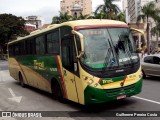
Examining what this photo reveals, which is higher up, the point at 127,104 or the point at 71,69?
the point at 71,69

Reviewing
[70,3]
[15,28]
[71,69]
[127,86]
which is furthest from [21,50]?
[70,3]

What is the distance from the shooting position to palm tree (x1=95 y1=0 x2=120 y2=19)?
5350cm

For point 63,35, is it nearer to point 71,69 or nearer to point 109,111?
point 71,69

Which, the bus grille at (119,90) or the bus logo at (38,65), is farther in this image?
the bus logo at (38,65)

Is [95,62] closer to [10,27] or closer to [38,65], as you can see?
[38,65]

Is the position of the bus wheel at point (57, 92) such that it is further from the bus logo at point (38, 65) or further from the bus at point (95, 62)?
the bus logo at point (38, 65)

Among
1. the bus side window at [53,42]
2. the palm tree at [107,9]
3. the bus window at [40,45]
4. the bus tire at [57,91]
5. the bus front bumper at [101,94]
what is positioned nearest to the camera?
the bus front bumper at [101,94]

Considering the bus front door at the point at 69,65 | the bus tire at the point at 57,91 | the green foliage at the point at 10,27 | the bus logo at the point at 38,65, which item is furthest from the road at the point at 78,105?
the green foliage at the point at 10,27

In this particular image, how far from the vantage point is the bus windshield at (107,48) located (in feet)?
32.4

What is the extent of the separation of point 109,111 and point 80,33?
8.00ft

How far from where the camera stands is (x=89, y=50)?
32.6ft

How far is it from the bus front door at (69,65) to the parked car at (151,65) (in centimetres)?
793

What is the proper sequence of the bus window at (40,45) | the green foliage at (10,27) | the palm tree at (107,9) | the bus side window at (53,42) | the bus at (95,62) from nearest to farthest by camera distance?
the bus at (95,62) → the bus side window at (53,42) → the bus window at (40,45) → the palm tree at (107,9) → the green foliage at (10,27)

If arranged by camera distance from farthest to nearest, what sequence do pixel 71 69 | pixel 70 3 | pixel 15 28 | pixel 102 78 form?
pixel 70 3 → pixel 15 28 → pixel 71 69 → pixel 102 78
